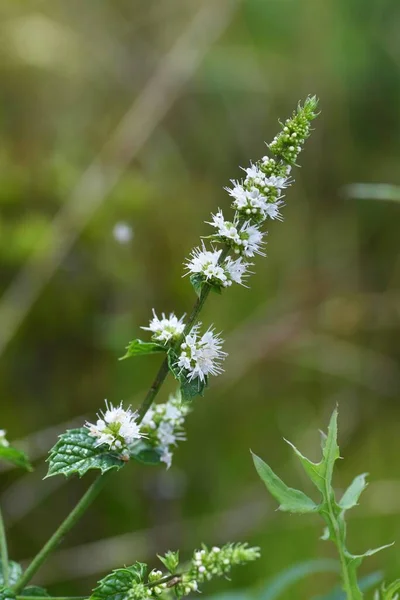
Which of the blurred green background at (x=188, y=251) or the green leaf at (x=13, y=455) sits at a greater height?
the blurred green background at (x=188, y=251)

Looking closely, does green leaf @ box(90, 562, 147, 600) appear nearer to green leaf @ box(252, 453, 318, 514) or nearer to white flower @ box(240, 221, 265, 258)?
green leaf @ box(252, 453, 318, 514)

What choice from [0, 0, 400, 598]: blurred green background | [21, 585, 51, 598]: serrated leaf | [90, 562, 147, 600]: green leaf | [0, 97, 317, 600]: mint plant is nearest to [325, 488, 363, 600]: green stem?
[0, 97, 317, 600]: mint plant

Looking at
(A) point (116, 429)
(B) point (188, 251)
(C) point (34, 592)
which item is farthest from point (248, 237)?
(B) point (188, 251)

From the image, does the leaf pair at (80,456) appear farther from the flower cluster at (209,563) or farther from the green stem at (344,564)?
the green stem at (344,564)

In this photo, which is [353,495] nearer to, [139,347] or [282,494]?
[282,494]

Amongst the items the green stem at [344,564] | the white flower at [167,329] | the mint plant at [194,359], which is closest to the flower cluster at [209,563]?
the mint plant at [194,359]

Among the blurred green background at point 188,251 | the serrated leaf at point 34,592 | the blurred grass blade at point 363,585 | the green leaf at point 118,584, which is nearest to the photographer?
the green leaf at point 118,584

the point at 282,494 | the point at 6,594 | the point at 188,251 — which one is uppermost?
the point at 188,251
